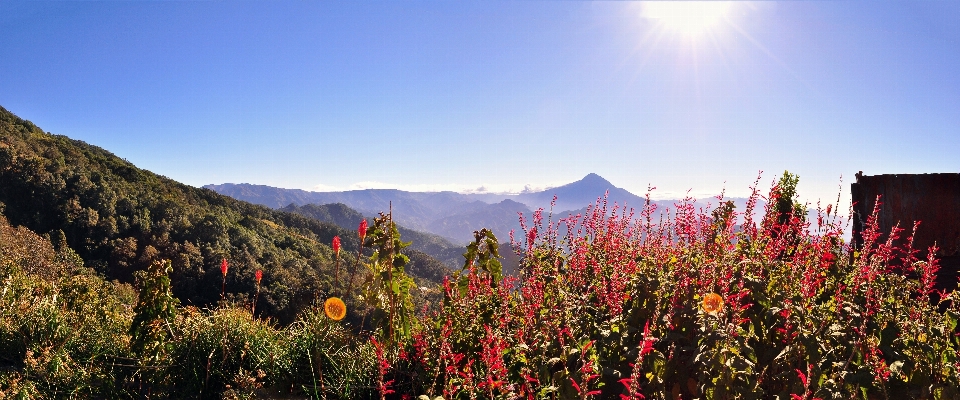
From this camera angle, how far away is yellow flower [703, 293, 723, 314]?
6.98 feet

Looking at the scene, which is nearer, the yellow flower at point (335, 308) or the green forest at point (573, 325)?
the green forest at point (573, 325)

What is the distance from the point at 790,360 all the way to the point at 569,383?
106 cm

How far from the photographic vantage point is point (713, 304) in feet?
7.04

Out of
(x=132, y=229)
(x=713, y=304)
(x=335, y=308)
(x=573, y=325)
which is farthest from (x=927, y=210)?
(x=132, y=229)

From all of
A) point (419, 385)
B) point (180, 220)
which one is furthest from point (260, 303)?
point (419, 385)

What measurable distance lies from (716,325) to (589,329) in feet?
2.34

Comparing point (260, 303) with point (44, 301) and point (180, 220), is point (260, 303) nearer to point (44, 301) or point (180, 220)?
point (180, 220)

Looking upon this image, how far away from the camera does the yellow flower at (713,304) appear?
6.98 ft

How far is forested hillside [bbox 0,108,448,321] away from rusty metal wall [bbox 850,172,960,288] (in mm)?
36404

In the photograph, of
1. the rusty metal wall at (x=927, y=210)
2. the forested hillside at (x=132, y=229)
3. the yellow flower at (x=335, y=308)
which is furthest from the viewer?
the forested hillside at (x=132, y=229)

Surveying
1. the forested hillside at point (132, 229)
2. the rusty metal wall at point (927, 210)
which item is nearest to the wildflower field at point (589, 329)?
the rusty metal wall at point (927, 210)

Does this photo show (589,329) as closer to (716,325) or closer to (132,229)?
(716,325)

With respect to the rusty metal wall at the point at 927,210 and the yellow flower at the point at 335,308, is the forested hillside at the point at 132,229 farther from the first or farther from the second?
the rusty metal wall at the point at 927,210

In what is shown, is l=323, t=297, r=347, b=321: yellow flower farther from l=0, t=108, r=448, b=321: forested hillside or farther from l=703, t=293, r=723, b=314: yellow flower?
l=0, t=108, r=448, b=321: forested hillside
